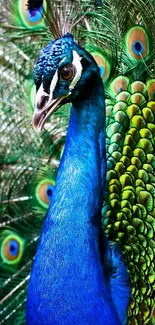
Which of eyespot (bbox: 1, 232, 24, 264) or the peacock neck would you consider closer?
the peacock neck

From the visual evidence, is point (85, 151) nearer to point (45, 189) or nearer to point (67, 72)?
point (67, 72)

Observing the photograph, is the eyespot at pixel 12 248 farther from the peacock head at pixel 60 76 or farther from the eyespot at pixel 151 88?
the peacock head at pixel 60 76

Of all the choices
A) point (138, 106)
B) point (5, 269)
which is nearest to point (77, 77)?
point (138, 106)

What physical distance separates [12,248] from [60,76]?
2.76ft

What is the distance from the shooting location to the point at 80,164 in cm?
173

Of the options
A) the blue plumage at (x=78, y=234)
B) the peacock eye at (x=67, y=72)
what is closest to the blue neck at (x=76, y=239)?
the blue plumage at (x=78, y=234)

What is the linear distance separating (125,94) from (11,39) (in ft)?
1.30

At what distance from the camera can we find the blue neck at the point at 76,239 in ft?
5.58

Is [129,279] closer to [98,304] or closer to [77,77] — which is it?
[98,304]

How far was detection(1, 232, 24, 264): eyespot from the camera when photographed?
7.47 feet

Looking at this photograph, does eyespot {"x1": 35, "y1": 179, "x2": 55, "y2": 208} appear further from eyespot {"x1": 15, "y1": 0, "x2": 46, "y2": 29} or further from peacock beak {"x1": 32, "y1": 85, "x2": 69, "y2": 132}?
peacock beak {"x1": 32, "y1": 85, "x2": 69, "y2": 132}

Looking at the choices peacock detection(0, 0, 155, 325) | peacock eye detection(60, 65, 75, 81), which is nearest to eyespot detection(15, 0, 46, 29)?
peacock detection(0, 0, 155, 325)

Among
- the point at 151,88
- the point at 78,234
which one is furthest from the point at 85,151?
the point at 151,88

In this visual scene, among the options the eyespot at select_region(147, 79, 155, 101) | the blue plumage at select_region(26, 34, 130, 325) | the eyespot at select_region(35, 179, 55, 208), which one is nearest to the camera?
the blue plumage at select_region(26, 34, 130, 325)
